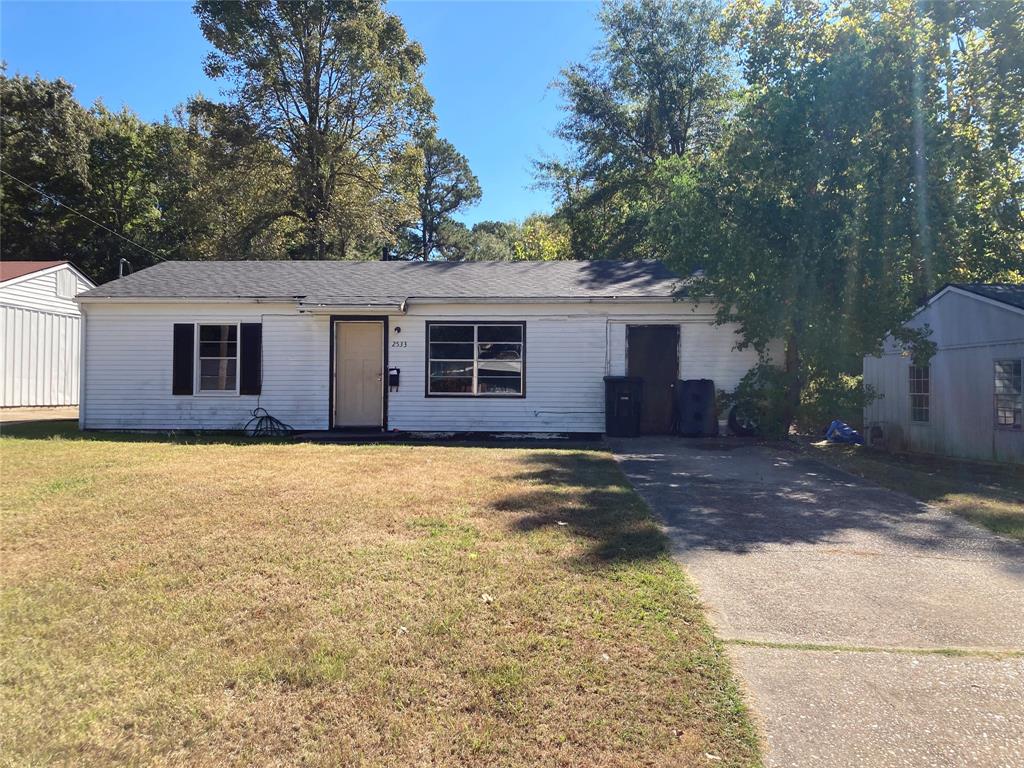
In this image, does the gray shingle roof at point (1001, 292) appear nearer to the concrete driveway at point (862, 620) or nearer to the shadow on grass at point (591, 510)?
the concrete driveway at point (862, 620)

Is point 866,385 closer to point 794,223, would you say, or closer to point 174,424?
point 794,223

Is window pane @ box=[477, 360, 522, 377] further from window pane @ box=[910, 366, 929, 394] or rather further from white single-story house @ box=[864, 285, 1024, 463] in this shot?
window pane @ box=[910, 366, 929, 394]

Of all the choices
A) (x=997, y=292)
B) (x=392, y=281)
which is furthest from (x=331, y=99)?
(x=997, y=292)

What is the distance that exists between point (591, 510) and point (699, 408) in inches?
268

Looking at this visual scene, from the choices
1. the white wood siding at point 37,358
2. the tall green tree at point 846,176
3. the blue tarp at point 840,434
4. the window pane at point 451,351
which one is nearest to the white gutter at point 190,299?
the window pane at point 451,351

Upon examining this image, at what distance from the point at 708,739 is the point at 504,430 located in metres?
10.2

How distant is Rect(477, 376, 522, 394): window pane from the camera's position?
12.7 m

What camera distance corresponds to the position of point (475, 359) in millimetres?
12828

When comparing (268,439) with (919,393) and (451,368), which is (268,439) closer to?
(451,368)

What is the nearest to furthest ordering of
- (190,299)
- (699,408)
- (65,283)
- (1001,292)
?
(1001,292)
(699,408)
(190,299)
(65,283)

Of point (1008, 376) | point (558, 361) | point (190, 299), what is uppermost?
point (190, 299)

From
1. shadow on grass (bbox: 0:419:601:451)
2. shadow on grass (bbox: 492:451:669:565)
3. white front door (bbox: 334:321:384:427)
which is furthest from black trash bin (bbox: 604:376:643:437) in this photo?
white front door (bbox: 334:321:384:427)

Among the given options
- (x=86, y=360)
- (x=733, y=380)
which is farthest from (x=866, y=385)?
(x=86, y=360)

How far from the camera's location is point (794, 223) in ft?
34.4
